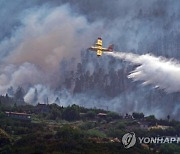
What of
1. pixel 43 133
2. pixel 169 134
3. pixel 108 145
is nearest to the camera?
pixel 108 145

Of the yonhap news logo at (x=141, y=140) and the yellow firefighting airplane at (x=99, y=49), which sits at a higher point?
the yellow firefighting airplane at (x=99, y=49)

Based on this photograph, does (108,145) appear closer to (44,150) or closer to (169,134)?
(44,150)

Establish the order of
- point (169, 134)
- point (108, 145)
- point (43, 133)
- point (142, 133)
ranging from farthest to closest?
point (169, 134)
point (142, 133)
point (43, 133)
point (108, 145)

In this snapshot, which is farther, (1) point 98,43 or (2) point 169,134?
(2) point 169,134

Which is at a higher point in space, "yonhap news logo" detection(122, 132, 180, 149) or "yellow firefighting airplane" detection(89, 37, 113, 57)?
"yellow firefighting airplane" detection(89, 37, 113, 57)

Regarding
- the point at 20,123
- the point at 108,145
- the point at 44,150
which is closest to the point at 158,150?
the point at 108,145

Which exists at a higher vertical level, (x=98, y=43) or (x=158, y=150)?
(x=98, y=43)
